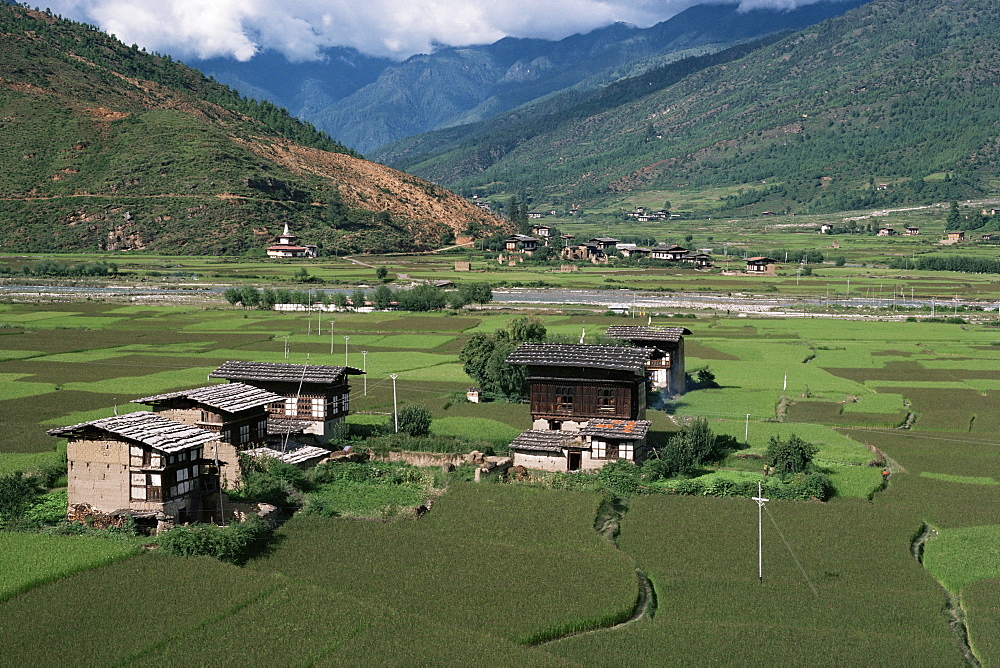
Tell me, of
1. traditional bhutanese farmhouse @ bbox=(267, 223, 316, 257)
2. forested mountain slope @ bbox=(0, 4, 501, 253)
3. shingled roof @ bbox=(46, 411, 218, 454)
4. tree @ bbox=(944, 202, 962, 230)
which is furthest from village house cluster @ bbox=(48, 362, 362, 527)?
tree @ bbox=(944, 202, 962, 230)

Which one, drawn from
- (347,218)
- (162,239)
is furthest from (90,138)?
(347,218)

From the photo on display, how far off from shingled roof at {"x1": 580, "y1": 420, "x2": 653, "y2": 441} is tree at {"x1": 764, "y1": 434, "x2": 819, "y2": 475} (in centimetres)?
444

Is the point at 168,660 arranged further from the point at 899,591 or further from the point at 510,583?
the point at 899,591

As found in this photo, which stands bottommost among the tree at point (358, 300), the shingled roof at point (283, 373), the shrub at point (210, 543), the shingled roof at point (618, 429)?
the shrub at point (210, 543)

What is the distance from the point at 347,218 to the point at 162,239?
91.4 ft

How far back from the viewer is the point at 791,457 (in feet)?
113

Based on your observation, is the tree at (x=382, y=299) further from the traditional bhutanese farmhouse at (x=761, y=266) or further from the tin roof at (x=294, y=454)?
the traditional bhutanese farmhouse at (x=761, y=266)

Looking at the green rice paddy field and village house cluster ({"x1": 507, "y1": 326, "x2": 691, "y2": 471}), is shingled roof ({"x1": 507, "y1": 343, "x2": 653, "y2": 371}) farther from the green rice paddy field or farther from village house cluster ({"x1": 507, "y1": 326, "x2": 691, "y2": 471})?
the green rice paddy field

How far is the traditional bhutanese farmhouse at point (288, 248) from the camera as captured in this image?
13925 centimetres

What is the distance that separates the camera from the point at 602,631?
70.9 feet

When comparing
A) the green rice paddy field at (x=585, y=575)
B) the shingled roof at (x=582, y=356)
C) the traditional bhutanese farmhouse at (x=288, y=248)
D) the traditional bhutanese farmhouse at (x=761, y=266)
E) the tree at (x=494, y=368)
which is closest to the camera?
→ the green rice paddy field at (x=585, y=575)

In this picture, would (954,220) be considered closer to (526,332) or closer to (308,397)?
(526,332)

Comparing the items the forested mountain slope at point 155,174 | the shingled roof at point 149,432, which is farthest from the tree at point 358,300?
the shingled roof at point 149,432

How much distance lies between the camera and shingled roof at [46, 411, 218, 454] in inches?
1104
